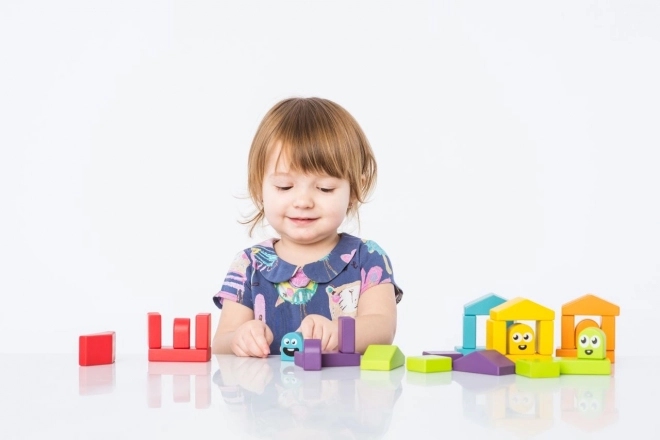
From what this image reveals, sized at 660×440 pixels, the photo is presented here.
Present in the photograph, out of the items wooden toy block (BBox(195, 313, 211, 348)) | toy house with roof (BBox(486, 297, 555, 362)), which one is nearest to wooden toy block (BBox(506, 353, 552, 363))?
toy house with roof (BBox(486, 297, 555, 362))

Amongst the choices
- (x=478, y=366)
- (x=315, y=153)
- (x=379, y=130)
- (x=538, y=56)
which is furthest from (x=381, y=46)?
(x=478, y=366)

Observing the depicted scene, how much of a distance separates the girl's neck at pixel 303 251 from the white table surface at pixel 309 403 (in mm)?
569

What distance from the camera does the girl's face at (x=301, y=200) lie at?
6.00 ft

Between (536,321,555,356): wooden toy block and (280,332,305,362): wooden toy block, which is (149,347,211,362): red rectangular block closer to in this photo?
(280,332,305,362): wooden toy block

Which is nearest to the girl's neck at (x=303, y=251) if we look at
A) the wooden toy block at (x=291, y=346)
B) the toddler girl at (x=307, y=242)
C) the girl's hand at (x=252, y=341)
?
the toddler girl at (x=307, y=242)

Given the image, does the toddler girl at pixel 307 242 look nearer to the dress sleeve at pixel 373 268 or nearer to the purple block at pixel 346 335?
the dress sleeve at pixel 373 268

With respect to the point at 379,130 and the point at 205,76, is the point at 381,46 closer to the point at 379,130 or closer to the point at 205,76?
the point at 379,130

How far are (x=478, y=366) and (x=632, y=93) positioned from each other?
3.25m

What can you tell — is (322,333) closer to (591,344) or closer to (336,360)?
(336,360)

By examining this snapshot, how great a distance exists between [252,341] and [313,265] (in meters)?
0.41

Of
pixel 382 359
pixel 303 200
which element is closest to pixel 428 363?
pixel 382 359

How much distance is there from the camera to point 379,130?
161 inches

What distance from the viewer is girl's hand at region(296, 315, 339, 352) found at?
150 cm

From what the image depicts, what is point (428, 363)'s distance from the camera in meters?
1.28
